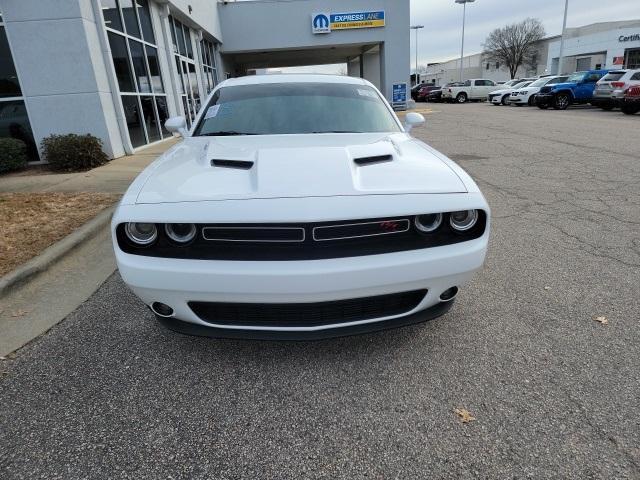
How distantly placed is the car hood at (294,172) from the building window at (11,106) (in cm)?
775

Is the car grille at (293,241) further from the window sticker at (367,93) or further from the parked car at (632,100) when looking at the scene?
the parked car at (632,100)

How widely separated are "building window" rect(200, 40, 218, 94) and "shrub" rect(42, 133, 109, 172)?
12.3 m

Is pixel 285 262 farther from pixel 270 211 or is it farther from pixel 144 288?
pixel 144 288

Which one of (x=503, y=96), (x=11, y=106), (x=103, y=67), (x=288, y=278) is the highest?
(x=103, y=67)

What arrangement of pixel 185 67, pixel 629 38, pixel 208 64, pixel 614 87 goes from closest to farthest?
1. pixel 185 67
2. pixel 614 87
3. pixel 208 64
4. pixel 629 38

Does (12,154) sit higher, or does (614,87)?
(12,154)

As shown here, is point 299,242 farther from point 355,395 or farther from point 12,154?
point 12,154

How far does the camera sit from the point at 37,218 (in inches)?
199

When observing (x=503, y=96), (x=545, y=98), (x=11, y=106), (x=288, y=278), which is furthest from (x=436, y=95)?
(x=288, y=278)

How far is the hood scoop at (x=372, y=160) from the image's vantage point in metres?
2.53

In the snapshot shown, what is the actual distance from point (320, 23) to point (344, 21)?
4.11 feet

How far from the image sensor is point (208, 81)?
20859 millimetres

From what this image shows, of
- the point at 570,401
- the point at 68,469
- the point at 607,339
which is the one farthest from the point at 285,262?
the point at 607,339

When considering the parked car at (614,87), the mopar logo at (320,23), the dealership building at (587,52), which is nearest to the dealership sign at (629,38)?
the dealership building at (587,52)
